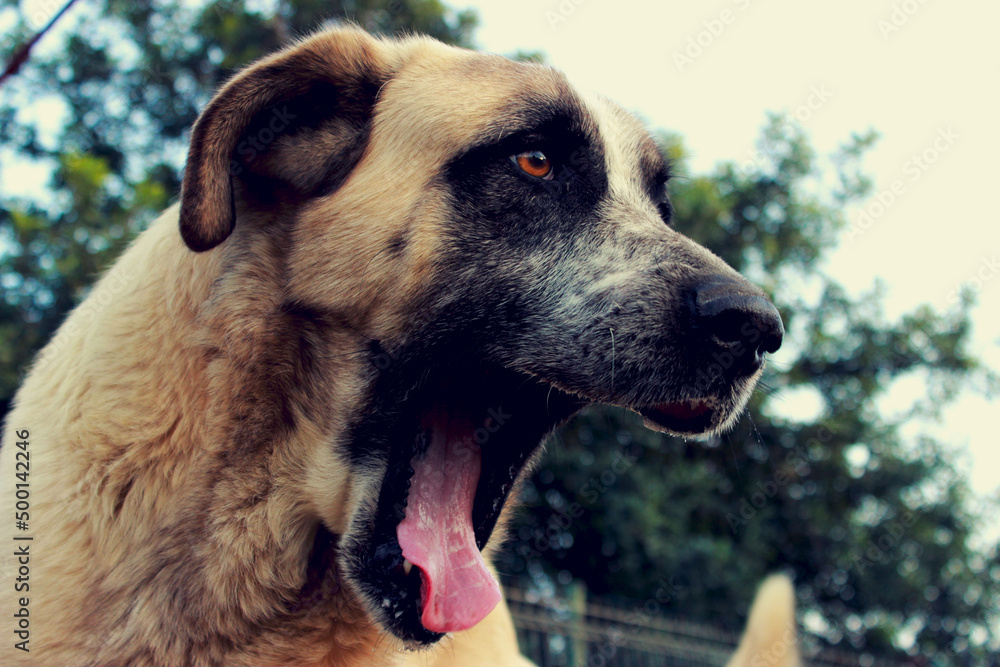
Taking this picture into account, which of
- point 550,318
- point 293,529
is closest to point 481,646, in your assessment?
point 293,529

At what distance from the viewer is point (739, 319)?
5.66 feet

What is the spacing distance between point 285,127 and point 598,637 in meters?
5.60

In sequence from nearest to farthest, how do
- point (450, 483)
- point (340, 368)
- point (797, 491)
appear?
point (340, 368)
point (450, 483)
point (797, 491)

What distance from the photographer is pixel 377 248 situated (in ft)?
6.12

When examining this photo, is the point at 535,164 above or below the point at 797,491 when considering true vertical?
above

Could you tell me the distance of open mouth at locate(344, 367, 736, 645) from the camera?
1752 mm

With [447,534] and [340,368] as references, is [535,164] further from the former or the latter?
[447,534]

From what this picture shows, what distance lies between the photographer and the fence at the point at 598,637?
578cm

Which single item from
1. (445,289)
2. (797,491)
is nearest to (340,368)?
(445,289)

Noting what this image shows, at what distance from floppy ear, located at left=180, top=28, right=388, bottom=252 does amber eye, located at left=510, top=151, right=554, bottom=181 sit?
45 cm

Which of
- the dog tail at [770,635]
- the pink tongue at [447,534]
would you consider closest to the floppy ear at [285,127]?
the pink tongue at [447,534]

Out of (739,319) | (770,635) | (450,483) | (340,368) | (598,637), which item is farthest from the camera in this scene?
(598,637)

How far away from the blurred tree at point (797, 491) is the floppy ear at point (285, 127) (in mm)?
9415

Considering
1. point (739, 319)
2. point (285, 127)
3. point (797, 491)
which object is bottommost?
point (797, 491)
